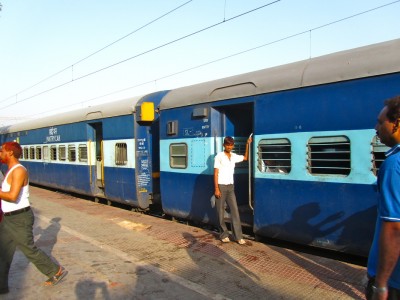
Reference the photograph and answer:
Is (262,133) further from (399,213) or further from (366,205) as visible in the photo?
(399,213)

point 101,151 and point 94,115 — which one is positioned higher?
point 94,115

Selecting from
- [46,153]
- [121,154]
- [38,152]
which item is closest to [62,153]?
[46,153]

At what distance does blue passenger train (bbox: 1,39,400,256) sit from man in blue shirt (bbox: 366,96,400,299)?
283cm

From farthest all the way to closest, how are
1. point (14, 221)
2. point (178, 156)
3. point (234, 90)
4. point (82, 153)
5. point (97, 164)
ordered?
1. point (82, 153)
2. point (97, 164)
3. point (178, 156)
4. point (234, 90)
5. point (14, 221)

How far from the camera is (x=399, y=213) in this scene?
1.94m

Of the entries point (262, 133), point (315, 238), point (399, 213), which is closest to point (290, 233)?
point (315, 238)

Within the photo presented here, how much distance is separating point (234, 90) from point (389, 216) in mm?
4924

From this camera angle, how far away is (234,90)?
21.9 feet

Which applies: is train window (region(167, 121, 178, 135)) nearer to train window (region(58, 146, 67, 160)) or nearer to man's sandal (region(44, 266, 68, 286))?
man's sandal (region(44, 266, 68, 286))

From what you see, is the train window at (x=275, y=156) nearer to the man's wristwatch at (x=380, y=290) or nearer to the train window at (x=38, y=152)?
the man's wristwatch at (x=380, y=290)

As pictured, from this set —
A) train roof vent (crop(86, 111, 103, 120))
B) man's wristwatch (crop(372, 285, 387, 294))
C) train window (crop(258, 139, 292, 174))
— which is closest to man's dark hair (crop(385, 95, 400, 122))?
man's wristwatch (crop(372, 285, 387, 294))

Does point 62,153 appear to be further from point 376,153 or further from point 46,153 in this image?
point 376,153

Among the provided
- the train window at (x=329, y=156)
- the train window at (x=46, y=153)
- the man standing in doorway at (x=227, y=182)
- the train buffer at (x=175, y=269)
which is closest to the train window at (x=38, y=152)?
the train window at (x=46, y=153)

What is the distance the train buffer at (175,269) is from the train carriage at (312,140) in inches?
18.7
